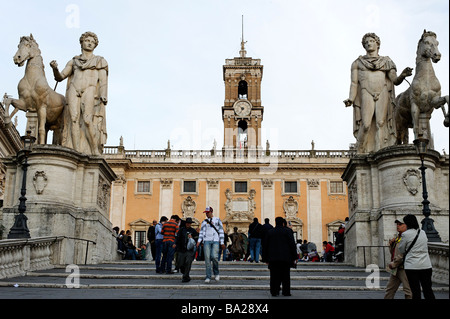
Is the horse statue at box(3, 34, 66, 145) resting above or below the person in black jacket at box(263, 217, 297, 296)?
above

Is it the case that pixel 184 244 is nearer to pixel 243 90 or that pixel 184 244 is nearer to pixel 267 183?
pixel 267 183

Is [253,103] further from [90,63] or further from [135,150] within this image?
[90,63]

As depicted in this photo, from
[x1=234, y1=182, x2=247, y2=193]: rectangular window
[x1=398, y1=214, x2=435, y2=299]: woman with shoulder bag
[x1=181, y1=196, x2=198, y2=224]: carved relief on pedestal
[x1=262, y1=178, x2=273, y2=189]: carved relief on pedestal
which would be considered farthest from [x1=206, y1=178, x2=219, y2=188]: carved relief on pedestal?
[x1=398, y1=214, x2=435, y2=299]: woman with shoulder bag

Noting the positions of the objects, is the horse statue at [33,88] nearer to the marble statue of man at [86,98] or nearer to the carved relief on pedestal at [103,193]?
the marble statue of man at [86,98]

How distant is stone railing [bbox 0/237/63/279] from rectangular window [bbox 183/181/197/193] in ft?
118

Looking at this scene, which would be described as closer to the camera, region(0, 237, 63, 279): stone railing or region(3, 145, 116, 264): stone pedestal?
region(0, 237, 63, 279): stone railing

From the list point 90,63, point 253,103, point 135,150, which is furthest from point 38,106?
point 253,103

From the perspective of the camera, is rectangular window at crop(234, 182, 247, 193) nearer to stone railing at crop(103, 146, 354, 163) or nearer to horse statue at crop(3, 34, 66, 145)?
stone railing at crop(103, 146, 354, 163)

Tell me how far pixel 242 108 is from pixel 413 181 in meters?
47.0

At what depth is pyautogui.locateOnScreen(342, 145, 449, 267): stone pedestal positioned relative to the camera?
15453mm

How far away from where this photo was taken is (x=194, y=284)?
39.4ft

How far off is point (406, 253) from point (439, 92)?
8927 mm

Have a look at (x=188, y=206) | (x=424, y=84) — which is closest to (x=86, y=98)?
(x=424, y=84)

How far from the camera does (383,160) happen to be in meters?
16.4
